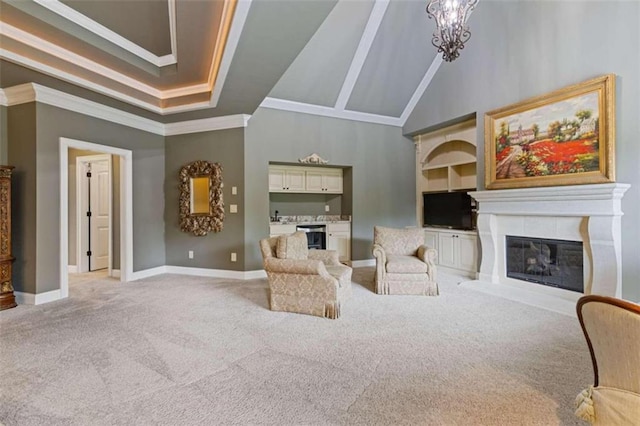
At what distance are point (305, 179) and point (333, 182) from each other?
0.61m

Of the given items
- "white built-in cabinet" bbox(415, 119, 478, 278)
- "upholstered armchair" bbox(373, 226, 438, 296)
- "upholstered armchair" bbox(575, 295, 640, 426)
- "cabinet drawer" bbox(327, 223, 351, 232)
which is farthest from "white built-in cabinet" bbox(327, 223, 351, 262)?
"upholstered armchair" bbox(575, 295, 640, 426)

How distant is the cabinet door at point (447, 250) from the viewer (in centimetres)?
551

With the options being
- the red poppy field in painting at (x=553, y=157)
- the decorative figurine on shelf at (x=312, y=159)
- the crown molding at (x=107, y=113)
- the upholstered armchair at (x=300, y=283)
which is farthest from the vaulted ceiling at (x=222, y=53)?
the red poppy field in painting at (x=553, y=157)

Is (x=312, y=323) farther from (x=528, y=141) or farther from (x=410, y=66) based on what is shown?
(x=410, y=66)

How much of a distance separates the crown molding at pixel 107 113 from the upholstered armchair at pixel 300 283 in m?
2.66

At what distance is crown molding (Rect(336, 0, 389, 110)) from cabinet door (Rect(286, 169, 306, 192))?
1.46 m

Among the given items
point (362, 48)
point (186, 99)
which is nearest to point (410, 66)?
point (362, 48)

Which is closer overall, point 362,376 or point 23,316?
point 362,376

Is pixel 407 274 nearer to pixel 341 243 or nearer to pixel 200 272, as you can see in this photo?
pixel 341 243

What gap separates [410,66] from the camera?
5.31 meters

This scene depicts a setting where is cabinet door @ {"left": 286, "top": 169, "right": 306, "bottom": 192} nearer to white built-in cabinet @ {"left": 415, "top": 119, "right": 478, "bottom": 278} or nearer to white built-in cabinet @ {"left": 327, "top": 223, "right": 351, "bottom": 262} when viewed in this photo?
white built-in cabinet @ {"left": 327, "top": 223, "right": 351, "bottom": 262}

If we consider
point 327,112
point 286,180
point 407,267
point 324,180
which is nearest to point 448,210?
point 407,267

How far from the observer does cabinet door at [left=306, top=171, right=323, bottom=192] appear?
613 centimetres

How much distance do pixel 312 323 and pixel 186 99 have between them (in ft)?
12.3
